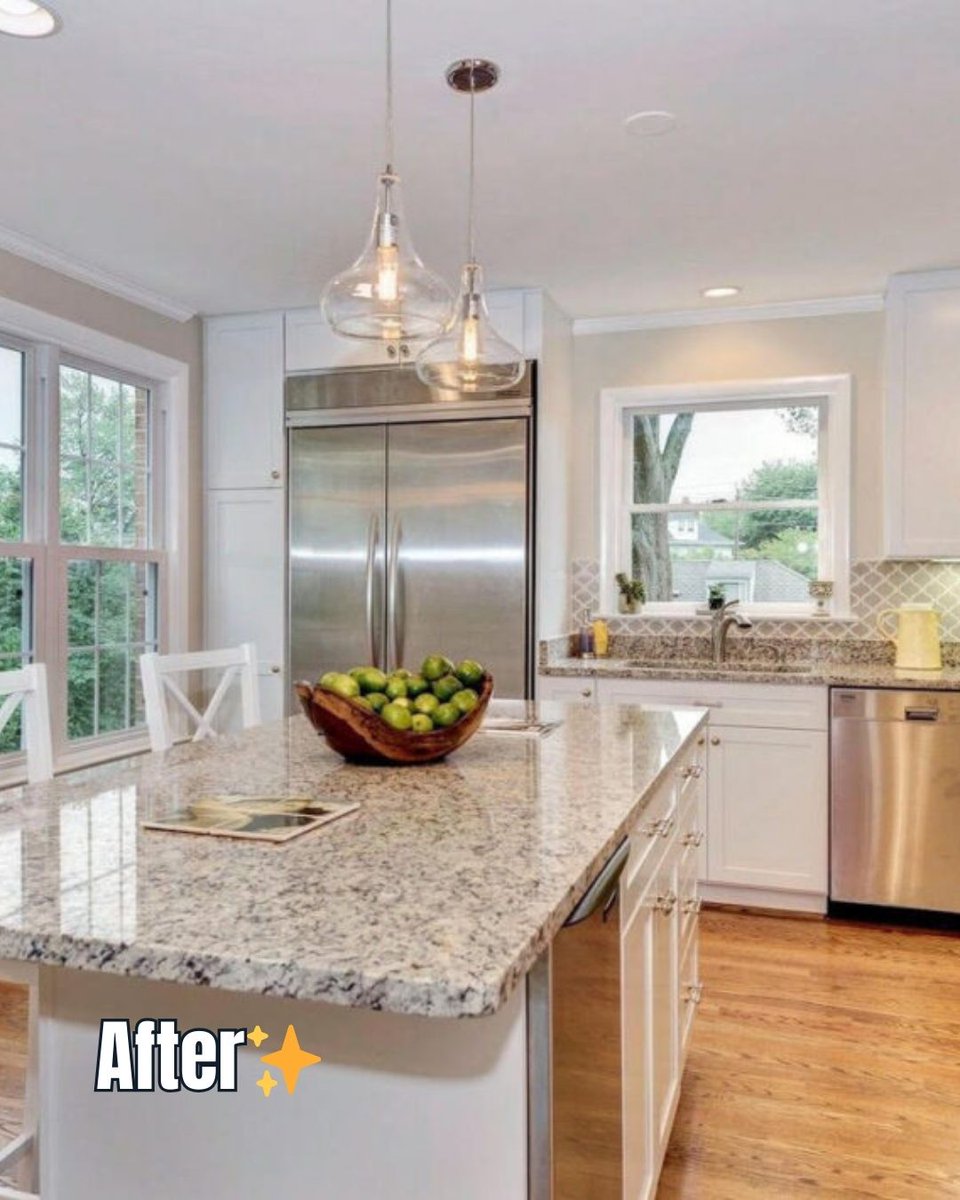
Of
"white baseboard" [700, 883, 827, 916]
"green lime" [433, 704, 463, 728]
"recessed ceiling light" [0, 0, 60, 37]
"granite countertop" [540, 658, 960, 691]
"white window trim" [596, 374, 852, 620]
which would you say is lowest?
"white baseboard" [700, 883, 827, 916]

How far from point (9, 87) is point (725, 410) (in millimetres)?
3045

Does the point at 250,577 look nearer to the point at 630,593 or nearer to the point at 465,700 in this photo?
the point at 630,593

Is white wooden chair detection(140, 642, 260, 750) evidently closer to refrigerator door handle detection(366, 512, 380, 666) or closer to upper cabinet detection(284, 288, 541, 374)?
refrigerator door handle detection(366, 512, 380, 666)

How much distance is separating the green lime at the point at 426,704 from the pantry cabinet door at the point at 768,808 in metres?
2.10

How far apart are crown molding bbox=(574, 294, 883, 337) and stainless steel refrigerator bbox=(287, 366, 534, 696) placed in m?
0.68

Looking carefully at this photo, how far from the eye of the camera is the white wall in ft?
13.2

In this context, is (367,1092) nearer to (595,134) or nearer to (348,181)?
(595,134)

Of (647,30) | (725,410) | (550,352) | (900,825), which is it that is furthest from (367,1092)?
(725,410)

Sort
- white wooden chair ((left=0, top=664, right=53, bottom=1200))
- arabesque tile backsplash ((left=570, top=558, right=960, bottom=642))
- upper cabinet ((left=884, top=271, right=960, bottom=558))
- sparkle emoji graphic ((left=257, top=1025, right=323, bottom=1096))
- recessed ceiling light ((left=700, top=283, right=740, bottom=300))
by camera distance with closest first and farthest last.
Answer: sparkle emoji graphic ((left=257, top=1025, right=323, bottom=1096)) < white wooden chair ((left=0, top=664, right=53, bottom=1200)) < upper cabinet ((left=884, top=271, right=960, bottom=558)) < recessed ceiling light ((left=700, top=283, right=740, bottom=300)) < arabesque tile backsplash ((left=570, top=558, right=960, bottom=642))

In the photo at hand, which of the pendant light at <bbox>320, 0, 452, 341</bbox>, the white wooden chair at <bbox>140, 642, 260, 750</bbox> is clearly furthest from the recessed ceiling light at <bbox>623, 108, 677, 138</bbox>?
the white wooden chair at <bbox>140, 642, 260, 750</bbox>

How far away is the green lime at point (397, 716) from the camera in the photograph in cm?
177

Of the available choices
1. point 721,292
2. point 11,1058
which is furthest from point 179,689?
point 721,292

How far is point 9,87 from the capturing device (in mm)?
2285

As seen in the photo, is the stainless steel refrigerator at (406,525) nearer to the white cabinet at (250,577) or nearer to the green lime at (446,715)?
the white cabinet at (250,577)
